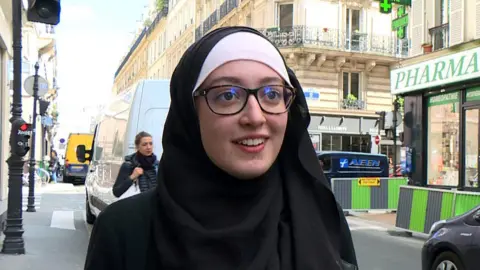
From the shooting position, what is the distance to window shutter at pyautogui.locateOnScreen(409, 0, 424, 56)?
60.1 feet

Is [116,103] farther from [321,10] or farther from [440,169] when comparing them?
[321,10]

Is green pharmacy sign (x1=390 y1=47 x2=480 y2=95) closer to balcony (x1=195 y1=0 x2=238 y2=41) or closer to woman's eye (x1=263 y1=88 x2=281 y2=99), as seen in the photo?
woman's eye (x1=263 y1=88 x2=281 y2=99)

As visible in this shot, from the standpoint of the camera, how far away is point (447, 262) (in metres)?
7.20

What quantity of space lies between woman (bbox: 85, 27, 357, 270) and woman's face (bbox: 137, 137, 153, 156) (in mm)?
5792

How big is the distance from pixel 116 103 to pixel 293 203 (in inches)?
346

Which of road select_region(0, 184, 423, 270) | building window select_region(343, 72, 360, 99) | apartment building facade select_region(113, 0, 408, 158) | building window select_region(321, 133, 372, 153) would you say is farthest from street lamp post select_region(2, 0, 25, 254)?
building window select_region(343, 72, 360, 99)

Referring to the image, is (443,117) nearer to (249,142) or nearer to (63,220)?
(63,220)

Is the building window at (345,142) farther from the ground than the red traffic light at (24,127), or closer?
closer

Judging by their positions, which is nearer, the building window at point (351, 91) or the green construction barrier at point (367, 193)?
the green construction barrier at point (367, 193)

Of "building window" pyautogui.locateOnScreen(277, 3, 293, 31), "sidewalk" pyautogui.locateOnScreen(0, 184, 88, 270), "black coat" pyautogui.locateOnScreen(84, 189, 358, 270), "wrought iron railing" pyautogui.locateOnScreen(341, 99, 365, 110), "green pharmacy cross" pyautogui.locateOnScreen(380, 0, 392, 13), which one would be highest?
"building window" pyautogui.locateOnScreen(277, 3, 293, 31)

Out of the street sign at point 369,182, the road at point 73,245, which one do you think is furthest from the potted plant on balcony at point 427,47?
the road at point 73,245

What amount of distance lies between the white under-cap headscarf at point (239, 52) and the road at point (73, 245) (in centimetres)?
728

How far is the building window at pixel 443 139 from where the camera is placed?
16281 millimetres

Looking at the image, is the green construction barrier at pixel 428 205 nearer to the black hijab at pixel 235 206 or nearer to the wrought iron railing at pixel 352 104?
the black hijab at pixel 235 206
